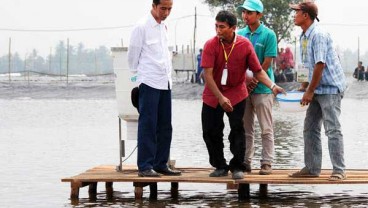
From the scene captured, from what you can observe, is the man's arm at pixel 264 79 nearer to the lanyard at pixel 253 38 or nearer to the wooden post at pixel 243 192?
the lanyard at pixel 253 38

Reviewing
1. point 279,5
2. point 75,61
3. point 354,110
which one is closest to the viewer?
point 354,110

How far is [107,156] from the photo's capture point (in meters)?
16.7

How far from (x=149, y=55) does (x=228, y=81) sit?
82cm

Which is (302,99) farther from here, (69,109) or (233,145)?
(69,109)

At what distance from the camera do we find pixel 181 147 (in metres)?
18.4

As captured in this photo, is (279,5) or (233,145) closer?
(233,145)

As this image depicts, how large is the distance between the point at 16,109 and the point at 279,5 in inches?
1475

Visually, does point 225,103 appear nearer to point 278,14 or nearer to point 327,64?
point 327,64

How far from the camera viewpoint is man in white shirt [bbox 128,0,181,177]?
37.1 ft

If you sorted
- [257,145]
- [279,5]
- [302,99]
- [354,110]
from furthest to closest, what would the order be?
[279,5] → [354,110] → [257,145] → [302,99]

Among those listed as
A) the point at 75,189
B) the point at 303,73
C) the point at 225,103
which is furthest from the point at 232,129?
the point at 75,189

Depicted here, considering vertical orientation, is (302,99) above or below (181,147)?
above

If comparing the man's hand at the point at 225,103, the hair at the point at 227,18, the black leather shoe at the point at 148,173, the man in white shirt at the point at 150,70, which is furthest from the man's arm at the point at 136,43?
the black leather shoe at the point at 148,173

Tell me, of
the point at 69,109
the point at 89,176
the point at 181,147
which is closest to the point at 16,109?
the point at 69,109
